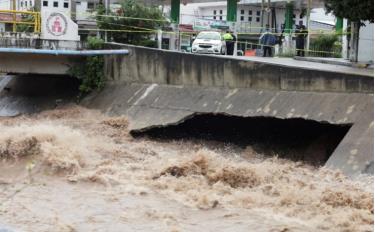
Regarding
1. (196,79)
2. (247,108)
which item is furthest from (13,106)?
(247,108)

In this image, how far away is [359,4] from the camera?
54.2 ft

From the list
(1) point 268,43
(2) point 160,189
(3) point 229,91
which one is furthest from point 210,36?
(2) point 160,189

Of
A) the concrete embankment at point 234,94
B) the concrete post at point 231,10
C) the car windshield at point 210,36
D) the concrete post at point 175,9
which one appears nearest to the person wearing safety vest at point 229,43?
the car windshield at point 210,36

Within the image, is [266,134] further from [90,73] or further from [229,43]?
[229,43]

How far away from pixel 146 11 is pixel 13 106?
11.7 meters

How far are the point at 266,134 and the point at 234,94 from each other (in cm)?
125

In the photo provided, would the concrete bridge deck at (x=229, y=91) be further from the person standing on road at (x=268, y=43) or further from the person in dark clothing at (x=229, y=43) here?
the person in dark clothing at (x=229, y=43)

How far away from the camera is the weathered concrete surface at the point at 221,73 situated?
13.4 m

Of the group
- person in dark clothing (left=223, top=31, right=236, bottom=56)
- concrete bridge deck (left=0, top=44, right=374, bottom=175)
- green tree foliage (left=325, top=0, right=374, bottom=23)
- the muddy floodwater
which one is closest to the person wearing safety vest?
person in dark clothing (left=223, top=31, right=236, bottom=56)

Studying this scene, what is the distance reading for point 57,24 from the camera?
19.7 m

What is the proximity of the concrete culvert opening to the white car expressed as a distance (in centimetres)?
1343

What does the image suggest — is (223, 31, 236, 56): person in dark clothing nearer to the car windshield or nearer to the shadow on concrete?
the car windshield

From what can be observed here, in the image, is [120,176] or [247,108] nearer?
[120,176]

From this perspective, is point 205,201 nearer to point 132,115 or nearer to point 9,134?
point 9,134
